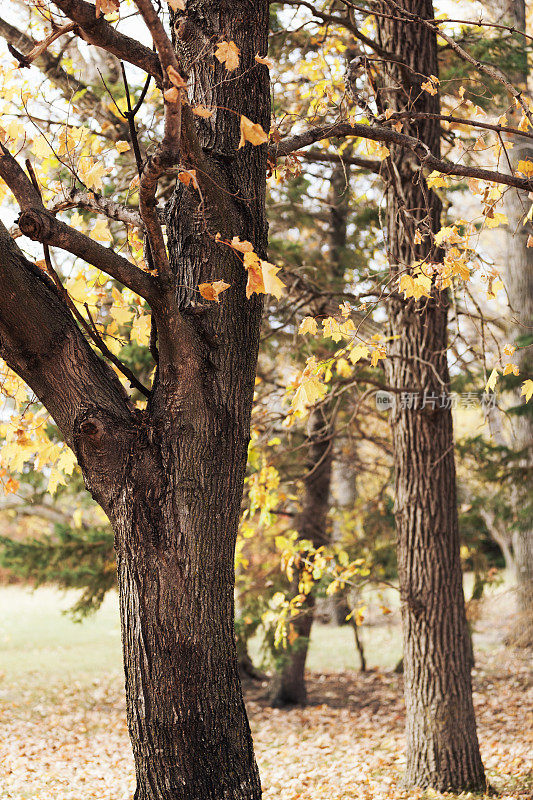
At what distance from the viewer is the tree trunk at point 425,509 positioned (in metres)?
4.66

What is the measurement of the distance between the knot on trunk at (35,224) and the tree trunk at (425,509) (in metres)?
2.97

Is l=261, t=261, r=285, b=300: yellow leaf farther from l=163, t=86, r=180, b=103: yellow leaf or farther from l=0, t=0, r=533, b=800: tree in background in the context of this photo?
l=163, t=86, r=180, b=103: yellow leaf

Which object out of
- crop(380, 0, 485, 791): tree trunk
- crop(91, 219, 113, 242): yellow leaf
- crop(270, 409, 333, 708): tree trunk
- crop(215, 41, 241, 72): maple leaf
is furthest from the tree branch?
crop(270, 409, 333, 708): tree trunk

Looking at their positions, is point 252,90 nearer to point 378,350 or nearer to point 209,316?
point 209,316

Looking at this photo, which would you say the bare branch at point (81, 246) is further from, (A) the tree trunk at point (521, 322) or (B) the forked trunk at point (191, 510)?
(A) the tree trunk at point (521, 322)

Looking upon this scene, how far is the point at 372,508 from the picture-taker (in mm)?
9031

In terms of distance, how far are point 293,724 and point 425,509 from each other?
4019 millimetres

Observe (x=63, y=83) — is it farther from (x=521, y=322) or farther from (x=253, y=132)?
(x=521, y=322)

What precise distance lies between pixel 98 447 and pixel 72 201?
107 centimetres

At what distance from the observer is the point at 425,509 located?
490 cm

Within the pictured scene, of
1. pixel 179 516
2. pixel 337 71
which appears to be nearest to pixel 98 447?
pixel 179 516

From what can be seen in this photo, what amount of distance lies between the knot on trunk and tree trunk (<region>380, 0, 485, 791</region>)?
2.97 meters

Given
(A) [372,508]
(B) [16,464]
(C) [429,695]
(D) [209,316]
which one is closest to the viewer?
(D) [209,316]

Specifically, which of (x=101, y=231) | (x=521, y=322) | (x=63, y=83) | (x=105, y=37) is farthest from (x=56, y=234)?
(x=521, y=322)
